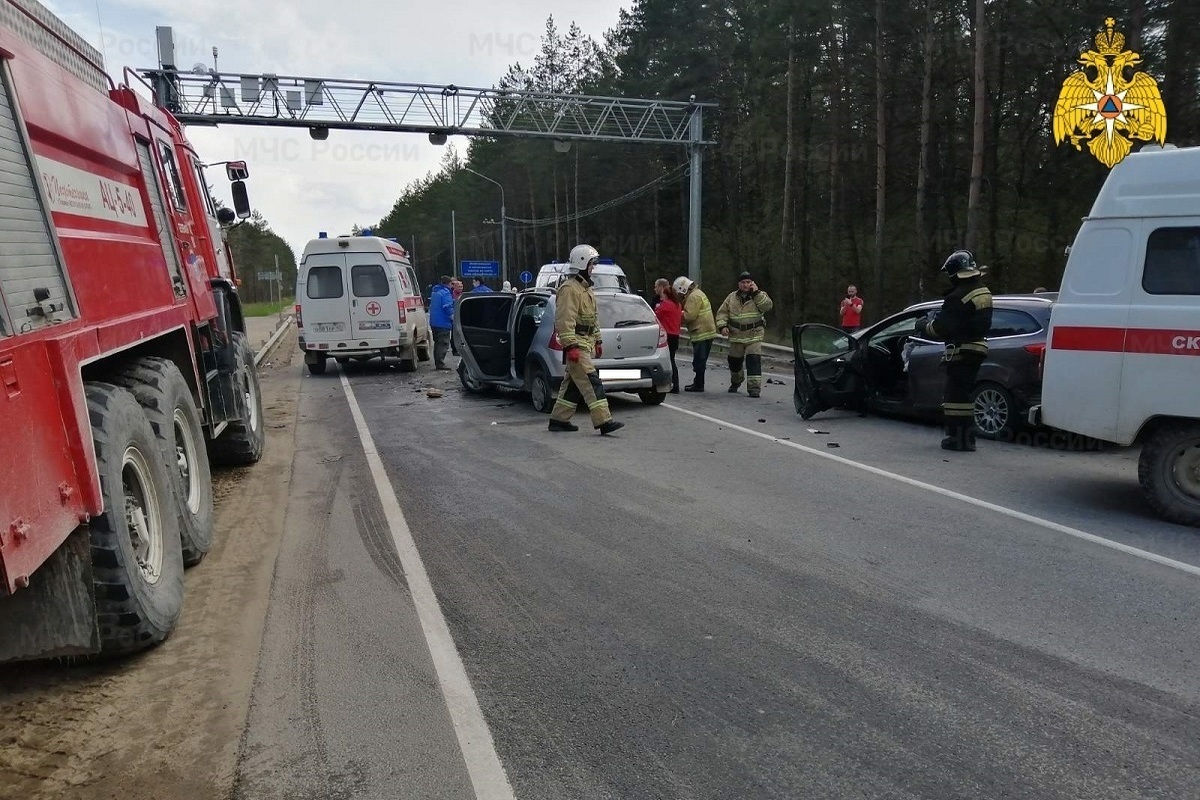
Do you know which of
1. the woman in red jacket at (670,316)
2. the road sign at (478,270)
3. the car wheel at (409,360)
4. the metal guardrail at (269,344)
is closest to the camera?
the woman in red jacket at (670,316)

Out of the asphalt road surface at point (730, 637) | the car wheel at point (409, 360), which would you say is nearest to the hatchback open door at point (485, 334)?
the car wheel at point (409, 360)

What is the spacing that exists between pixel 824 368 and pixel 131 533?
824 centimetres

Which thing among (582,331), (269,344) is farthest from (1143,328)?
(269,344)

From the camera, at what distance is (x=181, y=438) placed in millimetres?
5594

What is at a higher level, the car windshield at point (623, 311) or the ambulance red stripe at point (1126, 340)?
the ambulance red stripe at point (1126, 340)

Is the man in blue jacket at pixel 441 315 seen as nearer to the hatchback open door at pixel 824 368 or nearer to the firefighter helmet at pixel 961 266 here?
the hatchback open door at pixel 824 368

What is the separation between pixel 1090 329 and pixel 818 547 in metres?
2.72

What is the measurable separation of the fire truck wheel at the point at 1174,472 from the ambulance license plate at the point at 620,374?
258 inches

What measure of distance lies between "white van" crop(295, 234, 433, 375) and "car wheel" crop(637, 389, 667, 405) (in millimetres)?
7329

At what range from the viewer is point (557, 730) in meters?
3.39

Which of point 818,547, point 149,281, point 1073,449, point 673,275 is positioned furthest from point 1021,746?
point 673,275

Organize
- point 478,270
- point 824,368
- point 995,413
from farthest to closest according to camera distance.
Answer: point 478,270
point 824,368
point 995,413

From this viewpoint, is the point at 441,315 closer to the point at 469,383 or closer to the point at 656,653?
the point at 469,383

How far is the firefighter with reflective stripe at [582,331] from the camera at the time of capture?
980 centimetres
